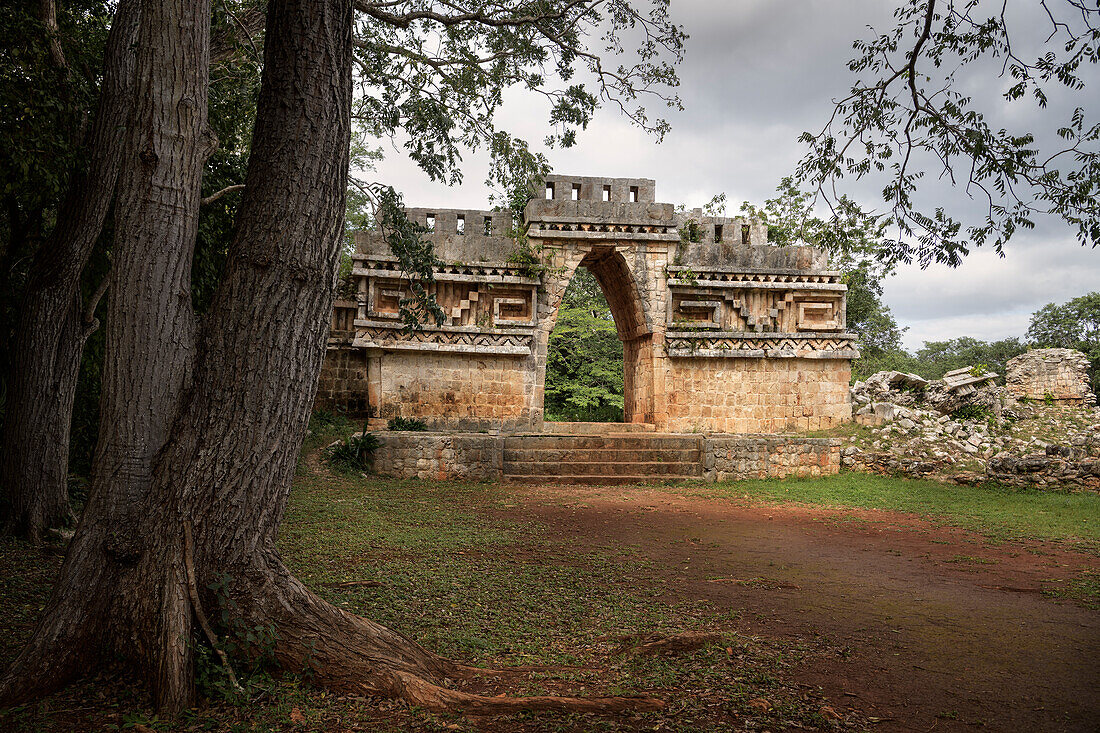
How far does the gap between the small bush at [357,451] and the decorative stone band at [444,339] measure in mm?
2490

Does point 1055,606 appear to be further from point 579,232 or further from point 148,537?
point 579,232

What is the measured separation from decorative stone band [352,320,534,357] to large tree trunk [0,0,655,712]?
9395 mm

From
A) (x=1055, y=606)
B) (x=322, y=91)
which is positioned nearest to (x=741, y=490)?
(x=1055, y=606)

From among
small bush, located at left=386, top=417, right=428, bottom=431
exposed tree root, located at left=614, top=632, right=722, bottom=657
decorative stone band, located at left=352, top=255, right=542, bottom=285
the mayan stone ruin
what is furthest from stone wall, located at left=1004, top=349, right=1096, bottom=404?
exposed tree root, located at left=614, top=632, right=722, bottom=657

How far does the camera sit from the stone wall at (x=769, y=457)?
37.5 feet

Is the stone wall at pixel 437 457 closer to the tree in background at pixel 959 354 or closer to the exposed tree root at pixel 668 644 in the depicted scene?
the exposed tree root at pixel 668 644

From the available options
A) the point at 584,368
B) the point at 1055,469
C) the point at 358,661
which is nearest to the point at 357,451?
the point at 358,661

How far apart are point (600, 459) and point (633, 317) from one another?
3.98m

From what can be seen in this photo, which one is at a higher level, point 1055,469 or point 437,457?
point 1055,469

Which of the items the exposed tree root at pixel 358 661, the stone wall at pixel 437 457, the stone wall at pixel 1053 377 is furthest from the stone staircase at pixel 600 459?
the stone wall at pixel 1053 377

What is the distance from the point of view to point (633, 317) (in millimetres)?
14195

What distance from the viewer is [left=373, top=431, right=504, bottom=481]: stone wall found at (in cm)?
1070

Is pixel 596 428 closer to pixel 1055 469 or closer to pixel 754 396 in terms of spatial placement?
pixel 754 396

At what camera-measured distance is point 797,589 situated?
524 centimetres
